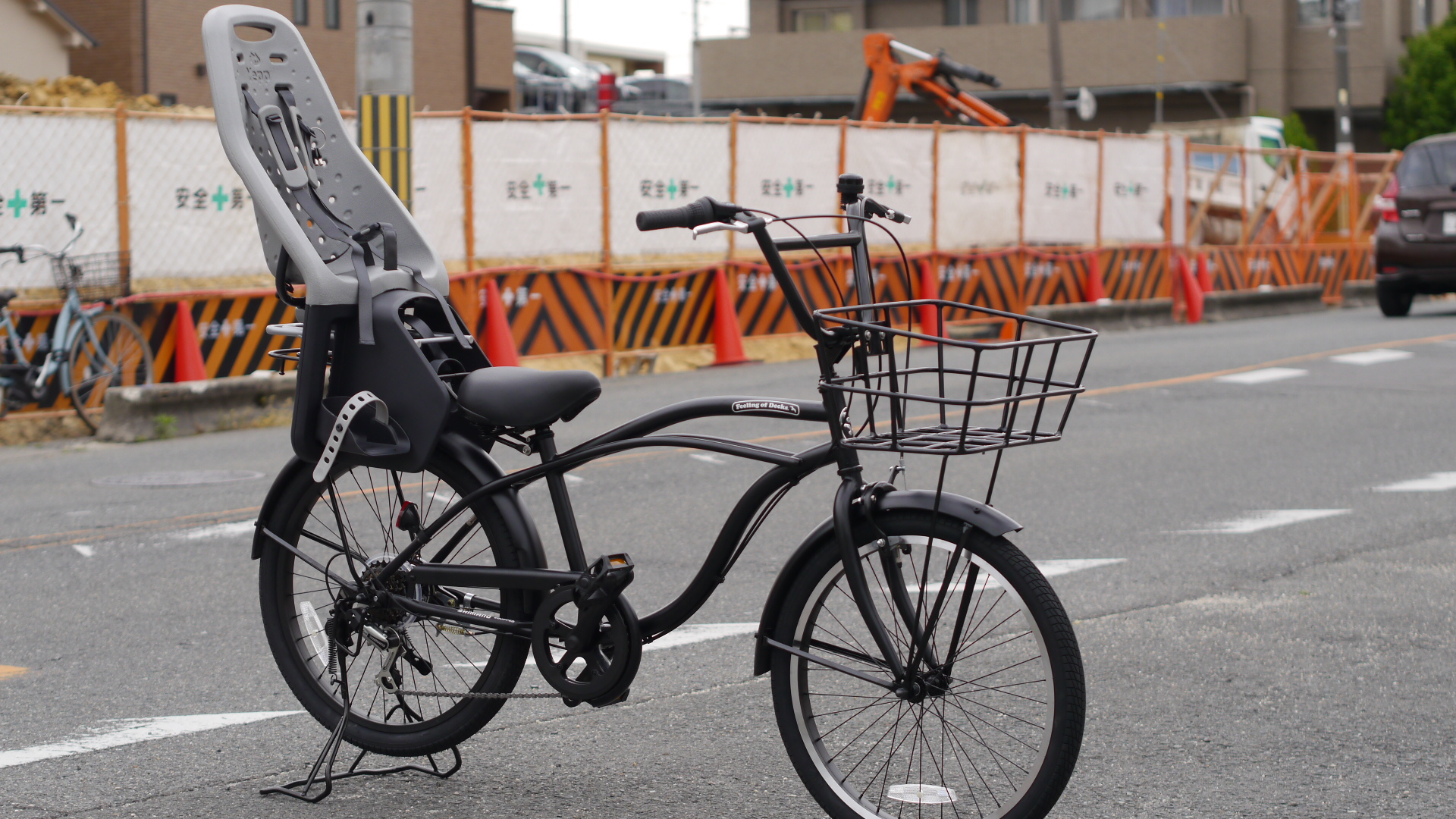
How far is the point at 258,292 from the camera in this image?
12.5m

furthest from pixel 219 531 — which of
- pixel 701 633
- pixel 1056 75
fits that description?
pixel 1056 75

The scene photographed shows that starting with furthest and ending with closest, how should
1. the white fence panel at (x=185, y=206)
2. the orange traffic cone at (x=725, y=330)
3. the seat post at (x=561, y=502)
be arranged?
the orange traffic cone at (x=725, y=330)
the white fence panel at (x=185, y=206)
the seat post at (x=561, y=502)

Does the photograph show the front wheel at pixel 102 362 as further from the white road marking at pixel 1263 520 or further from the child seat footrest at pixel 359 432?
the child seat footrest at pixel 359 432

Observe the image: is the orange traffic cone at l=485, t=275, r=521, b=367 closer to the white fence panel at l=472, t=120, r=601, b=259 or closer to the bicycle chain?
the white fence panel at l=472, t=120, r=601, b=259

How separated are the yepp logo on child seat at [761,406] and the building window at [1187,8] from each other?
48.1 m

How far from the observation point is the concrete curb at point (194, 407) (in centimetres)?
1115

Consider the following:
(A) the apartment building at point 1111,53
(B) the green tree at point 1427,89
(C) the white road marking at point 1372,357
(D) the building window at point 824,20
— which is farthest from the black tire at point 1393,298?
(D) the building window at point 824,20

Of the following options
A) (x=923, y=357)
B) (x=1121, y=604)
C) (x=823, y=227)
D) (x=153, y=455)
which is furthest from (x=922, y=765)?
(x=823, y=227)

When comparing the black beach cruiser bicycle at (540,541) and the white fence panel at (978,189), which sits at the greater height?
the white fence panel at (978,189)

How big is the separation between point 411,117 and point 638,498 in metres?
6.03

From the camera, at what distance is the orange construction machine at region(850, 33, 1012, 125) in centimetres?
2368

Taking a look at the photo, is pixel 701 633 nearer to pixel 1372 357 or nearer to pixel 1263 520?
pixel 1263 520

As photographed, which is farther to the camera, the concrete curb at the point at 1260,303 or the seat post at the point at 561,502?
the concrete curb at the point at 1260,303

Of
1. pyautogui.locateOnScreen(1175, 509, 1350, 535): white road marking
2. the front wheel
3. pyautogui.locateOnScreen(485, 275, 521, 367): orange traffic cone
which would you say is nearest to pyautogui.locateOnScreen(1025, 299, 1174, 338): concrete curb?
pyautogui.locateOnScreen(485, 275, 521, 367): orange traffic cone
